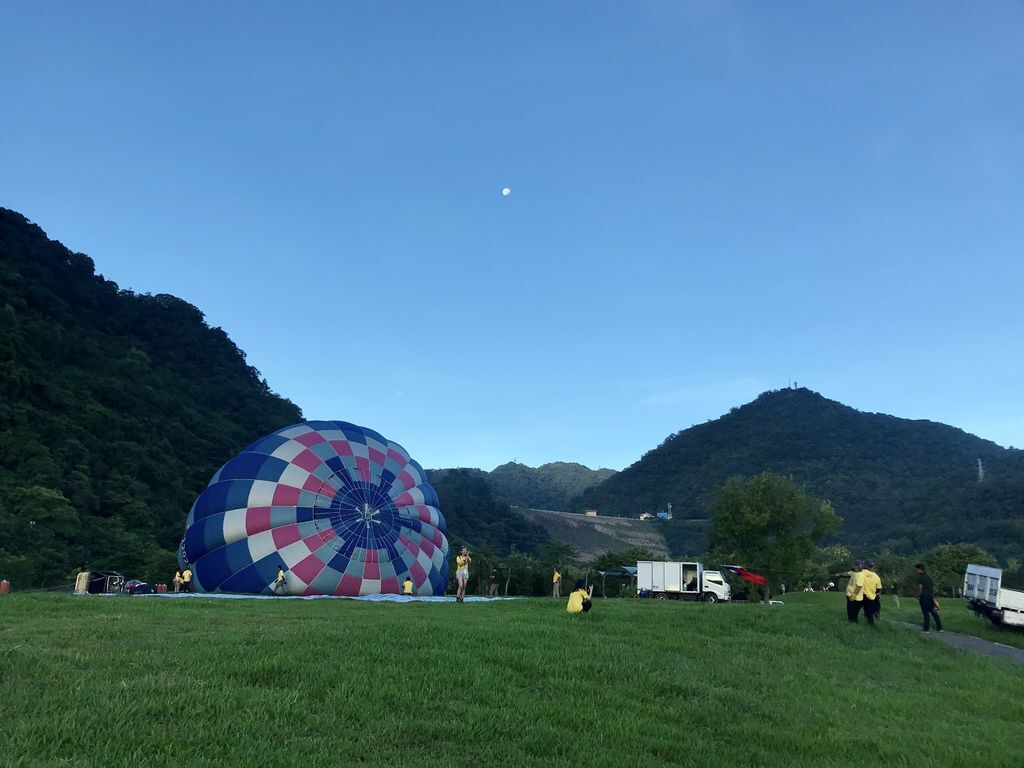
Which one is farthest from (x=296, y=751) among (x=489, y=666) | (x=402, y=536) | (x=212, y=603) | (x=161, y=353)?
(x=161, y=353)

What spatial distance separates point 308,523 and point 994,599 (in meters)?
23.8

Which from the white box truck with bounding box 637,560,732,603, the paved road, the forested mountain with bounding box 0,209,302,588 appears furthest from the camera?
the forested mountain with bounding box 0,209,302,588

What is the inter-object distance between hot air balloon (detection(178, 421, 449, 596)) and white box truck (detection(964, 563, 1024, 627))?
20.9m

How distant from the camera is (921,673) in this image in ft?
42.6

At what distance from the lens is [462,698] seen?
7848 millimetres

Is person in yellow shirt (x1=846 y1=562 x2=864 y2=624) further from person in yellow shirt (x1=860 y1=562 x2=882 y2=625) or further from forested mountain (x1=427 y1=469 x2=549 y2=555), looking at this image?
forested mountain (x1=427 y1=469 x2=549 y2=555)

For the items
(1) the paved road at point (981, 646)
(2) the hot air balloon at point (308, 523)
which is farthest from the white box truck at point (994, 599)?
(2) the hot air balloon at point (308, 523)

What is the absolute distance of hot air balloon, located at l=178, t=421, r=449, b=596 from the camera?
2819 centimetres

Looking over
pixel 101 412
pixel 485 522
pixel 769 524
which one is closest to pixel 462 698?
pixel 769 524

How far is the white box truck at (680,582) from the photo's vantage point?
132 ft

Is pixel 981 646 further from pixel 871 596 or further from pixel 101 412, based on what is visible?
pixel 101 412

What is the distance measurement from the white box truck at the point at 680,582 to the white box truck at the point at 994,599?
54.7 feet

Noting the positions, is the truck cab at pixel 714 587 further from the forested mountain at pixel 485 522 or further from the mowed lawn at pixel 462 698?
the forested mountain at pixel 485 522

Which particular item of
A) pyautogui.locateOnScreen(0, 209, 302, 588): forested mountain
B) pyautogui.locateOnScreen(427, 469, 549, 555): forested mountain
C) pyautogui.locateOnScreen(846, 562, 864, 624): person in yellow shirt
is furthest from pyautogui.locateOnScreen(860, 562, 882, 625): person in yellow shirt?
pyautogui.locateOnScreen(427, 469, 549, 555): forested mountain
